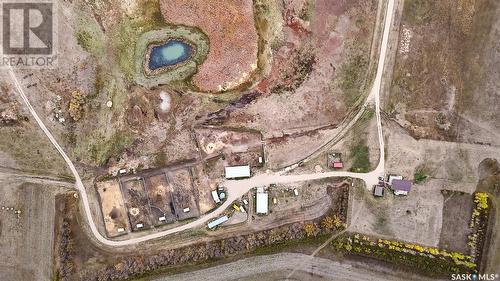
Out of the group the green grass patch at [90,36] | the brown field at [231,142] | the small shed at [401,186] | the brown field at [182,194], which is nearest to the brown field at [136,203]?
the brown field at [182,194]

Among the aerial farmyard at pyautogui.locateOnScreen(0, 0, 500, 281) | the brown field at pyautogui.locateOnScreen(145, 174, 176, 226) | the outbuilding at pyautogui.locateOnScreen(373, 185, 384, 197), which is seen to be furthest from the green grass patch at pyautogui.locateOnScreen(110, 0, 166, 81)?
the outbuilding at pyautogui.locateOnScreen(373, 185, 384, 197)

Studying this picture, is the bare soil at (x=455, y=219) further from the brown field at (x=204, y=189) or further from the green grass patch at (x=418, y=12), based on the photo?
the brown field at (x=204, y=189)

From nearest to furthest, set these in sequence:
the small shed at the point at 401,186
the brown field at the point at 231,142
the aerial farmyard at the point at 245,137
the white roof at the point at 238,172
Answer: the small shed at the point at 401,186 → the aerial farmyard at the point at 245,137 → the white roof at the point at 238,172 → the brown field at the point at 231,142

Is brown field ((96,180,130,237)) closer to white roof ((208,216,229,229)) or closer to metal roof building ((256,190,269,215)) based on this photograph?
white roof ((208,216,229,229))

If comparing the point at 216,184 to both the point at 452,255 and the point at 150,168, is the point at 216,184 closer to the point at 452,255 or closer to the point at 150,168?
the point at 150,168

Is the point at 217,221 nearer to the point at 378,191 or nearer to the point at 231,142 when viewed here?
the point at 231,142

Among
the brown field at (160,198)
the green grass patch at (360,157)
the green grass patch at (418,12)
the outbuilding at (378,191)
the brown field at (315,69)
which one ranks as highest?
the green grass patch at (418,12)

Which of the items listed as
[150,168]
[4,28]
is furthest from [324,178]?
[4,28]
